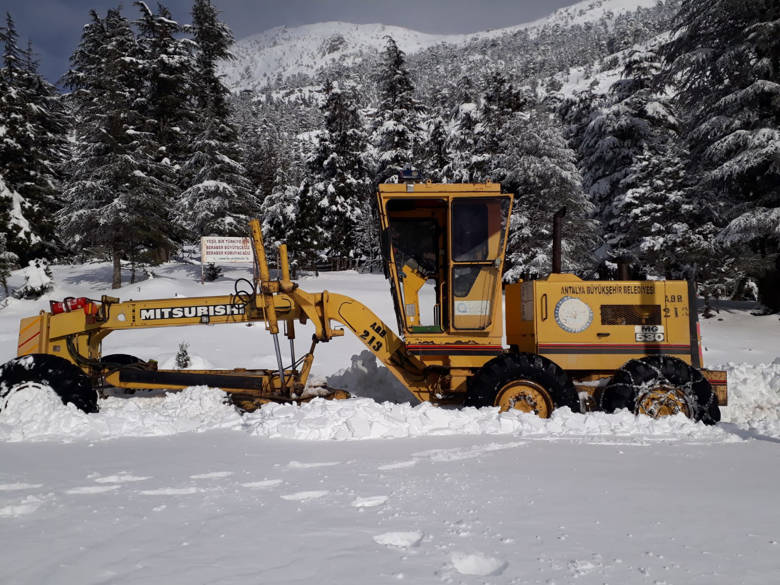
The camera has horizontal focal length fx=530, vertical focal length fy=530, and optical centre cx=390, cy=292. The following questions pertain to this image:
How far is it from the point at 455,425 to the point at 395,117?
30.7 m

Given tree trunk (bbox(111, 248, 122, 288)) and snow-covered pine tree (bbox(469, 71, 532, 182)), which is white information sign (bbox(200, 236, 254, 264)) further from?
snow-covered pine tree (bbox(469, 71, 532, 182))

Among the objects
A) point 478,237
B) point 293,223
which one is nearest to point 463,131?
point 293,223

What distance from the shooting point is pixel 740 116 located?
16172 millimetres

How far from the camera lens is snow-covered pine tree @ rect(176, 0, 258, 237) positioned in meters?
27.8

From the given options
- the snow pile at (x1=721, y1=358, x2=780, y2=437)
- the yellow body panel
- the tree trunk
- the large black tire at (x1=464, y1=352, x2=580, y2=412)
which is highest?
the tree trunk

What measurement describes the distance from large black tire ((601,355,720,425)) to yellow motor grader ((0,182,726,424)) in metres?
0.01

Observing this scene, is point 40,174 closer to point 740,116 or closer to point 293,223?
point 293,223

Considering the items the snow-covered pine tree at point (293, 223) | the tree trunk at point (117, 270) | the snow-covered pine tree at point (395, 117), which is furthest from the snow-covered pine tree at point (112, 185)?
the snow-covered pine tree at point (395, 117)

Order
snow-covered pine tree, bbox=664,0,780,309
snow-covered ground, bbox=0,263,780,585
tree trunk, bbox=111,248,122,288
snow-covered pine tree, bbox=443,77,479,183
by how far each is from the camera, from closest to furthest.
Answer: snow-covered ground, bbox=0,263,780,585
snow-covered pine tree, bbox=664,0,780,309
tree trunk, bbox=111,248,122,288
snow-covered pine tree, bbox=443,77,479,183

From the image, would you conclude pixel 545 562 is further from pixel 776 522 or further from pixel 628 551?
pixel 776 522

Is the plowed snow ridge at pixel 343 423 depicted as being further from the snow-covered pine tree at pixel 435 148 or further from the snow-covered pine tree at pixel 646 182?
the snow-covered pine tree at pixel 435 148

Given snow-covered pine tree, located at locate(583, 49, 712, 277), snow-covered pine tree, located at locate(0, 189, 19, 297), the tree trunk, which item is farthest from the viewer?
the tree trunk

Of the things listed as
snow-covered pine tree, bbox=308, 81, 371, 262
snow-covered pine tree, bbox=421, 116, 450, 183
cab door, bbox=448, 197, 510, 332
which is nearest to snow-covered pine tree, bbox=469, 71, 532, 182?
snow-covered pine tree, bbox=421, 116, 450, 183

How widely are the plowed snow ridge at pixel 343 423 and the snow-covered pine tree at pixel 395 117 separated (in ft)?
92.9
